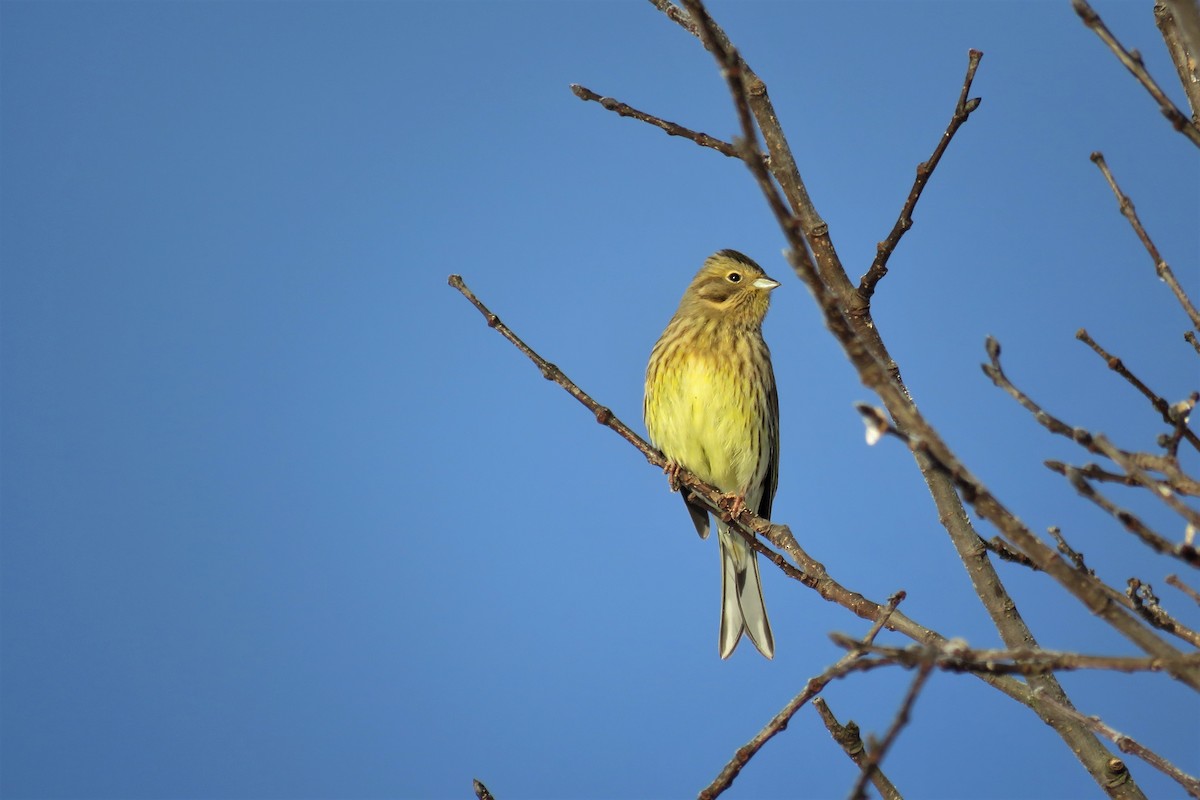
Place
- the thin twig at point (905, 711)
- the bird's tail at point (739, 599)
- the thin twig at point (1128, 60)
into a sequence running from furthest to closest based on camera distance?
the bird's tail at point (739, 599)
the thin twig at point (1128, 60)
the thin twig at point (905, 711)

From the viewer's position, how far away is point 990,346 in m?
1.17

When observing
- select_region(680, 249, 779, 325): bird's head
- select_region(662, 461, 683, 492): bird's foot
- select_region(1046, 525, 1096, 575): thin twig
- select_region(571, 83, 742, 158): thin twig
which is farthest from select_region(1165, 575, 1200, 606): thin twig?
select_region(680, 249, 779, 325): bird's head

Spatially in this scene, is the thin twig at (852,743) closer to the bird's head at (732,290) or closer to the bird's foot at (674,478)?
the bird's foot at (674,478)

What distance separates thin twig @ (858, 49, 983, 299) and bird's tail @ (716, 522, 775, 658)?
172 centimetres

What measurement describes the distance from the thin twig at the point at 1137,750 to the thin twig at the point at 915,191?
69cm

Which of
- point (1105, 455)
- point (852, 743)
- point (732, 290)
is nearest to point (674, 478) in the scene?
point (732, 290)

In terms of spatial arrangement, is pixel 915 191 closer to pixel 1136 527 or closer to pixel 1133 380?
pixel 1133 380

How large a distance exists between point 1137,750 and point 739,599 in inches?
91.7

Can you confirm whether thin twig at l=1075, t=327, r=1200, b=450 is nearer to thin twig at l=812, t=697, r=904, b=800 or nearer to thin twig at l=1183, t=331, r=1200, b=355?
thin twig at l=1183, t=331, r=1200, b=355

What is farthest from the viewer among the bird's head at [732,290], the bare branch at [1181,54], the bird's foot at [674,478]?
the bird's head at [732,290]

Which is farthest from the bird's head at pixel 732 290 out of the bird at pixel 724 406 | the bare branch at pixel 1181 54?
the bare branch at pixel 1181 54

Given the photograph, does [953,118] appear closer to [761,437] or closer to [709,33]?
[709,33]

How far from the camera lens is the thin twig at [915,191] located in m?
1.71

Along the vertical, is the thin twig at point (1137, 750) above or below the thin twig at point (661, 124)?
below
